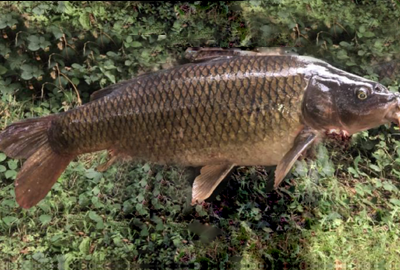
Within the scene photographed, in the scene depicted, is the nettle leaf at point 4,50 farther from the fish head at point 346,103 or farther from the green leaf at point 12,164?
the fish head at point 346,103

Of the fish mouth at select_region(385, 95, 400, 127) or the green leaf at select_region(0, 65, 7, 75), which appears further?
the green leaf at select_region(0, 65, 7, 75)

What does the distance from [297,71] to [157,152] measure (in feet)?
2.54

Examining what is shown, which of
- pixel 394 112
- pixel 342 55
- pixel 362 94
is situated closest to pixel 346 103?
pixel 362 94

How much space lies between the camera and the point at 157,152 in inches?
106

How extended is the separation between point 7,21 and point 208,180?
83.2 inches

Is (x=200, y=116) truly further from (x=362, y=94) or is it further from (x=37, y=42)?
(x=37, y=42)

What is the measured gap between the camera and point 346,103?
2.41 metres

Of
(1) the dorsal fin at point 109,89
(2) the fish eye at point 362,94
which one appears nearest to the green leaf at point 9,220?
(1) the dorsal fin at point 109,89

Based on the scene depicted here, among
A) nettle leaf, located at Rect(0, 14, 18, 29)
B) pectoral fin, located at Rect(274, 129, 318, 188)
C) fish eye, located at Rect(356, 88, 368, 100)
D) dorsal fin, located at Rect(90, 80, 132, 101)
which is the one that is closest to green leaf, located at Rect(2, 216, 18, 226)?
dorsal fin, located at Rect(90, 80, 132, 101)

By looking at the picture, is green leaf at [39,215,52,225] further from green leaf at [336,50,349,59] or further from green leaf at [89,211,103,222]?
green leaf at [336,50,349,59]

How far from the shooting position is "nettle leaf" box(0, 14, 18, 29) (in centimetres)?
384

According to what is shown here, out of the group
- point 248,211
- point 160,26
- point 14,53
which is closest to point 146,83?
point 248,211

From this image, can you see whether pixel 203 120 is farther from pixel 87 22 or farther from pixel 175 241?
pixel 87 22

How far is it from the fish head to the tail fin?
4.07 feet
